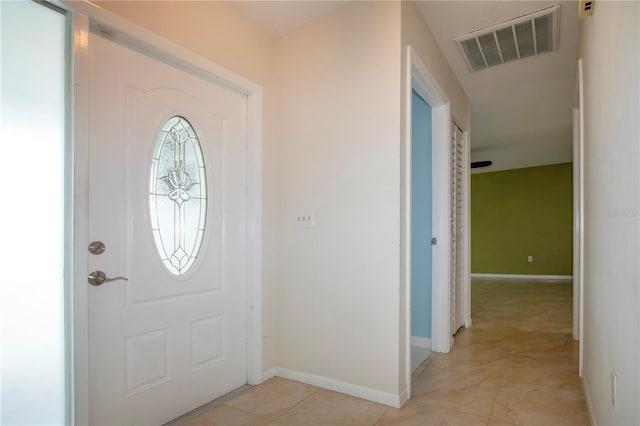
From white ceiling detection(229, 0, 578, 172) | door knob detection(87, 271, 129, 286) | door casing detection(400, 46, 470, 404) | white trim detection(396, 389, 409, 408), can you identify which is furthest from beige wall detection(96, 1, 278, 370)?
door casing detection(400, 46, 470, 404)

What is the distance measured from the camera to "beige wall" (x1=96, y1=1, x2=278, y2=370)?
1956mm

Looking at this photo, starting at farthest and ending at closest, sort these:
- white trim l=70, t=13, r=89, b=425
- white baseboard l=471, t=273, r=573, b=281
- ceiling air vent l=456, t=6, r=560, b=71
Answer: white baseboard l=471, t=273, r=573, b=281, ceiling air vent l=456, t=6, r=560, b=71, white trim l=70, t=13, r=89, b=425

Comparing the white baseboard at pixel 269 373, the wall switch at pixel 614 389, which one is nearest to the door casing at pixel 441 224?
the white baseboard at pixel 269 373

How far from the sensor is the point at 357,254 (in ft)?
7.70

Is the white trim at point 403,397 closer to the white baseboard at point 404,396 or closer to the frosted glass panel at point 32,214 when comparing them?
the white baseboard at point 404,396

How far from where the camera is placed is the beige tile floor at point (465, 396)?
80.1 inches

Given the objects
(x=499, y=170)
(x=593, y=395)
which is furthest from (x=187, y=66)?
(x=499, y=170)

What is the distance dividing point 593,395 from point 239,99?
261 centimetres

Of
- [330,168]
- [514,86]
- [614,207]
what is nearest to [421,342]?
[330,168]

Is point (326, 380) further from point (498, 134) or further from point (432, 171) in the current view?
point (498, 134)

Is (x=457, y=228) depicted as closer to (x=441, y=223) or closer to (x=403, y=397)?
(x=441, y=223)

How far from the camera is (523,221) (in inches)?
324

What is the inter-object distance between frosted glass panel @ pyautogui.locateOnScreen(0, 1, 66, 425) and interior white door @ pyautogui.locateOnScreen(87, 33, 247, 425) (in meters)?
0.14

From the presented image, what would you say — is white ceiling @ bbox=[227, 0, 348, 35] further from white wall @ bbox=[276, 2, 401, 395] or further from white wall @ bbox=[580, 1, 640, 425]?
white wall @ bbox=[580, 1, 640, 425]
